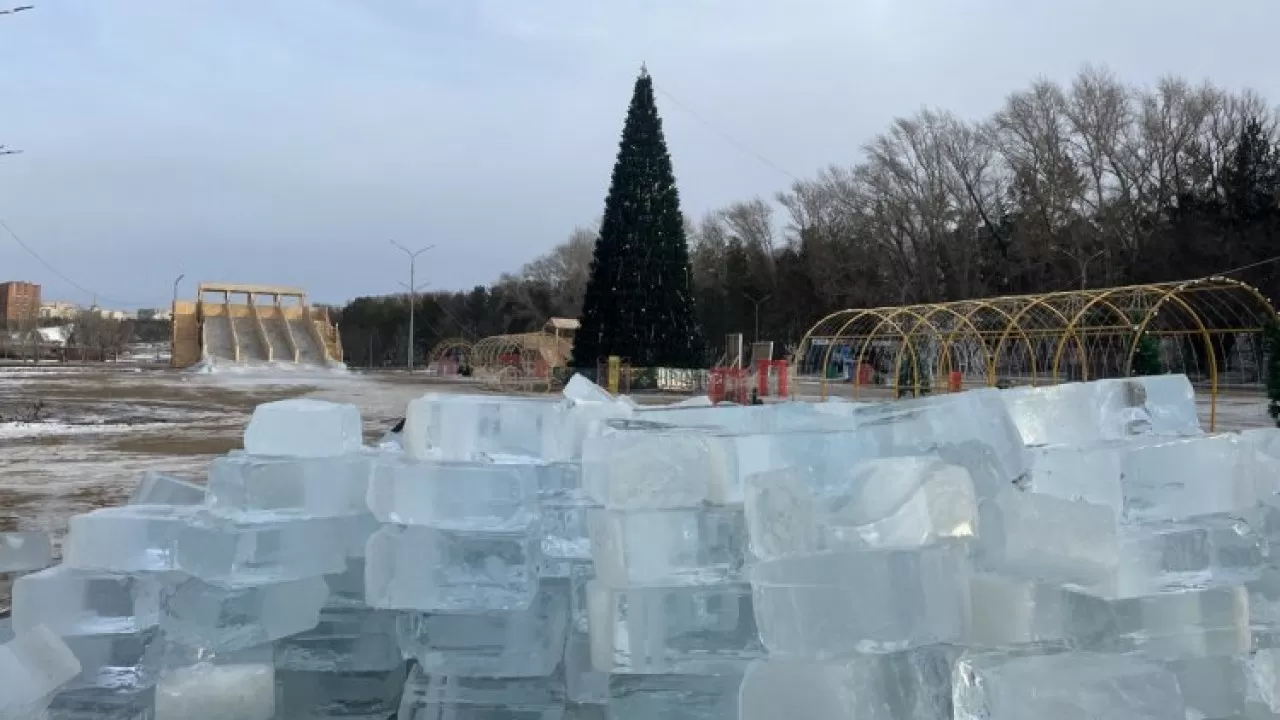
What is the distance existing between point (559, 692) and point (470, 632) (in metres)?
0.35

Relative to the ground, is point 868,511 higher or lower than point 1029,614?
higher

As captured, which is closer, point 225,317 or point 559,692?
point 559,692

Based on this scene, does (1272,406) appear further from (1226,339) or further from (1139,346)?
(1226,339)

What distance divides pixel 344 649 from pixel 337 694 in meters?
0.18

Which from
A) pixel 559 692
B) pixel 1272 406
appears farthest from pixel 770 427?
pixel 1272 406

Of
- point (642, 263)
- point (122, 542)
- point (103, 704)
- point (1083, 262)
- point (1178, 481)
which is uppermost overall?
point (1083, 262)

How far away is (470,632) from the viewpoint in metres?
3.18

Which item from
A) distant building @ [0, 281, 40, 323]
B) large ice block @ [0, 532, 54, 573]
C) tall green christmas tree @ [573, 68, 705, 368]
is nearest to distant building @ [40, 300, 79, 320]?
distant building @ [0, 281, 40, 323]

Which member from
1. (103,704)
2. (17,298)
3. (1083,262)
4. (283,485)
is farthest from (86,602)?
(17,298)

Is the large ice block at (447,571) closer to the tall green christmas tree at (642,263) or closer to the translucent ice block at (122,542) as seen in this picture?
the translucent ice block at (122,542)

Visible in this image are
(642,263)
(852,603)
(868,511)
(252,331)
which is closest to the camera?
(852,603)

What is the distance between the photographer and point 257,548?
3.28 meters

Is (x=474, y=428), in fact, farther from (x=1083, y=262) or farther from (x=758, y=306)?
(x=758, y=306)

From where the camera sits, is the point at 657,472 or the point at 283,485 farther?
the point at 283,485
